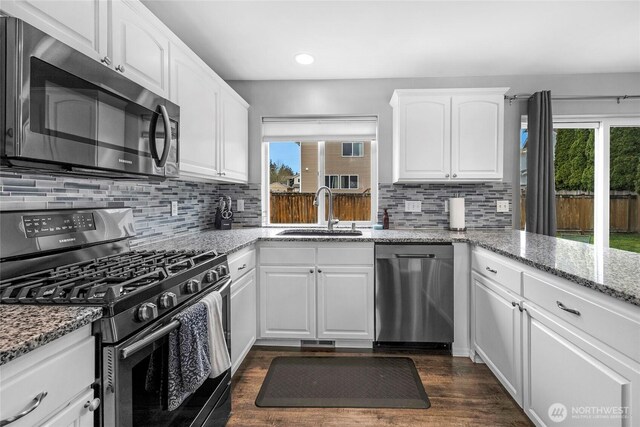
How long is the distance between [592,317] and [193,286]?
56.6 inches

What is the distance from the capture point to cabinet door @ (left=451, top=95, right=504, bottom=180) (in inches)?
117

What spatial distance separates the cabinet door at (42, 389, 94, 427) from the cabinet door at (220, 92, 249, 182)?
6.24 feet

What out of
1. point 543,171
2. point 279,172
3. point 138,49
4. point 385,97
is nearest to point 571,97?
point 543,171

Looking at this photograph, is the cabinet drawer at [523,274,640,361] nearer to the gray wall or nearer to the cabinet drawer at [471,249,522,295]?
the cabinet drawer at [471,249,522,295]

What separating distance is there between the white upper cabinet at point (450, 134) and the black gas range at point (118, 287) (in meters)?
1.88

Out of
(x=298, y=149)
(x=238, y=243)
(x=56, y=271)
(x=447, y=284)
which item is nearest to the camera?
(x=56, y=271)

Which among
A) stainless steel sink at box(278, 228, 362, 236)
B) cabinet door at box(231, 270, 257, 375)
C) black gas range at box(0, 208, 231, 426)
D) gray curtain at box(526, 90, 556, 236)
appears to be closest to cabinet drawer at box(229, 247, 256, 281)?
cabinet door at box(231, 270, 257, 375)

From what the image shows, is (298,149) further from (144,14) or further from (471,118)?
(144,14)

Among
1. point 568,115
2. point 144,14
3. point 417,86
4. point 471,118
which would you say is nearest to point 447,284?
point 471,118

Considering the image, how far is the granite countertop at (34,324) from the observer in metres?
0.73

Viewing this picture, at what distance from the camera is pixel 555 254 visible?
1777mm

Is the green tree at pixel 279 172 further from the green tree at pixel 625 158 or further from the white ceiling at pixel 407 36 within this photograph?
the green tree at pixel 625 158

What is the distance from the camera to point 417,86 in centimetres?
333

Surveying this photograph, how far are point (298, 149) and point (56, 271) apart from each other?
2498 mm
